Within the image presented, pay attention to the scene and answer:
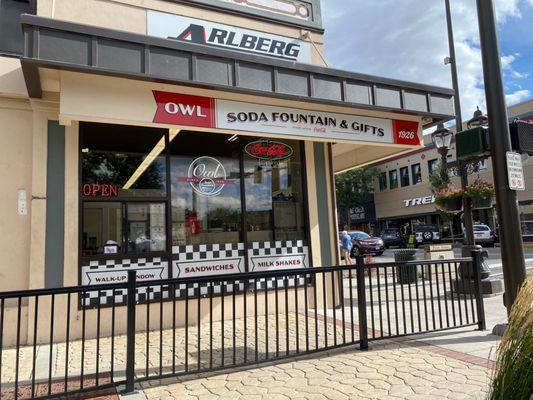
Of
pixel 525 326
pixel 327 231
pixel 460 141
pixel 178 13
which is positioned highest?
pixel 178 13

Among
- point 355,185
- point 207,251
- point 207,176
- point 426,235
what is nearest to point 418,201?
point 426,235

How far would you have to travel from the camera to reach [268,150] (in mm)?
8727

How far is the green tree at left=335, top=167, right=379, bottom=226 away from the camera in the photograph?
47.8 meters

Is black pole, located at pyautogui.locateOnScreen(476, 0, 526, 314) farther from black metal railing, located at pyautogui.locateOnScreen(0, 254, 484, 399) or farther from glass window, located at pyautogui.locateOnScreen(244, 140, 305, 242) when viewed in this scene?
glass window, located at pyautogui.locateOnScreen(244, 140, 305, 242)

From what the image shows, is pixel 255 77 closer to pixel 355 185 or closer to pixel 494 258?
pixel 494 258

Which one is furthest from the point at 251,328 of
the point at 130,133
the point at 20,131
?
the point at 20,131

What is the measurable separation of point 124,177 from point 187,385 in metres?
4.10

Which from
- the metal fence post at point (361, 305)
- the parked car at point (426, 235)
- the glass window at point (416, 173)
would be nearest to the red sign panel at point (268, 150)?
the metal fence post at point (361, 305)

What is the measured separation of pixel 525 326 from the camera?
2.54 m

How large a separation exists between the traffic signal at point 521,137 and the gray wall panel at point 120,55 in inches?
208

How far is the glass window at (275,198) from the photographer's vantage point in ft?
27.9

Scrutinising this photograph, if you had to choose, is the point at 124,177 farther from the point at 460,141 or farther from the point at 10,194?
the point at 460,141

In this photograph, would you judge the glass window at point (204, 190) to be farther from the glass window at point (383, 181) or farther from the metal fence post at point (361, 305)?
the glass window at point (383, 181)

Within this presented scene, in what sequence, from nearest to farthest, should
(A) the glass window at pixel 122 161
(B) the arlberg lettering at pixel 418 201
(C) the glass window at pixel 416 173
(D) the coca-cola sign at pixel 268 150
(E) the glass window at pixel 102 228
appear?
(E) the glass window at pixel 102 228, (A) the glass window at pixel 122 161, (D) the coca-cola sign at pixel 268 150, (B) the arlberg lettering at pixel 418 201, (C) the glass window at pixel 416 173
